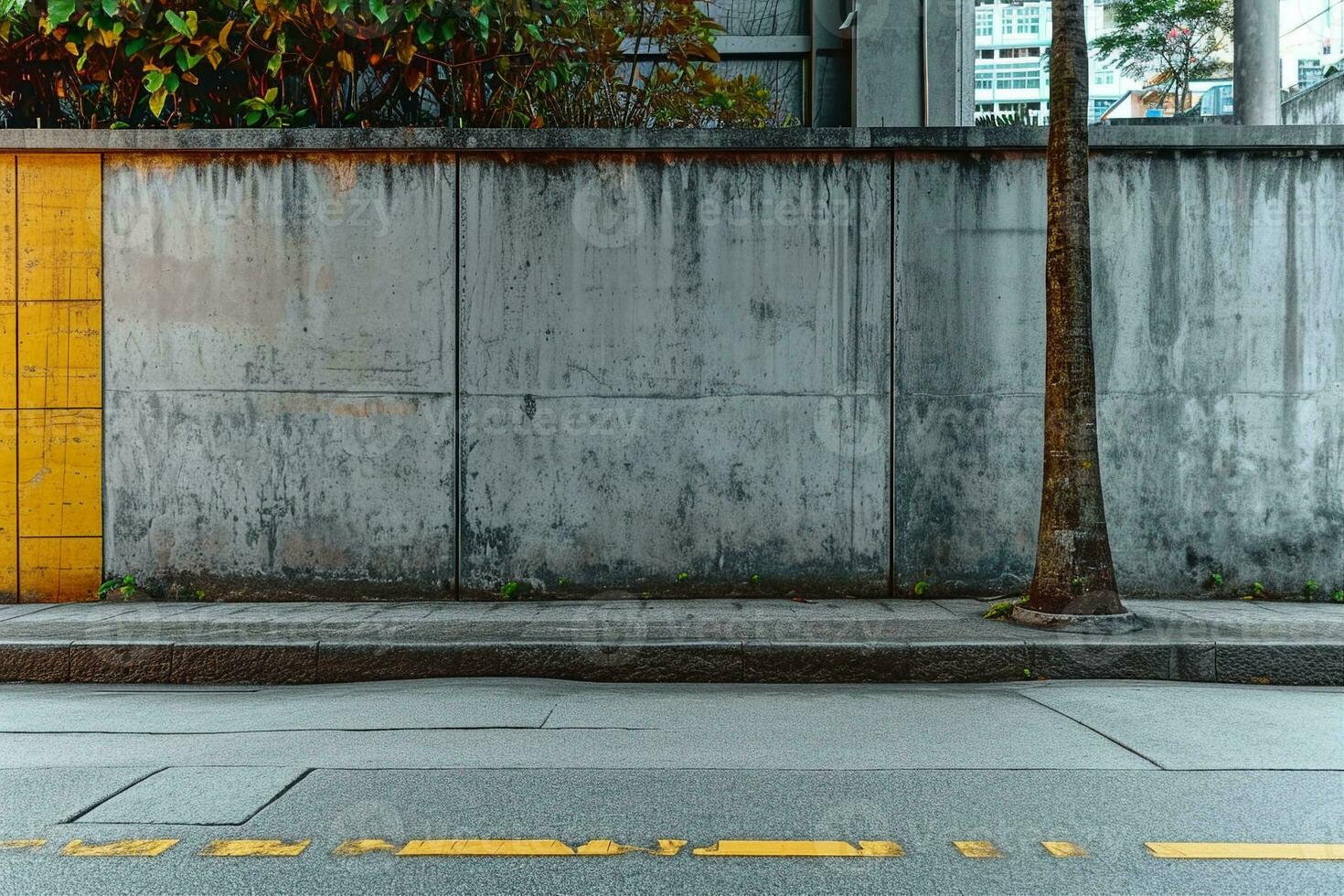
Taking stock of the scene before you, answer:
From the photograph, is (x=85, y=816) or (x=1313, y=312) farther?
(x=1313, y=312)

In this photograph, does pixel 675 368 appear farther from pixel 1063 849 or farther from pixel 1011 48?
pixel 1011 48

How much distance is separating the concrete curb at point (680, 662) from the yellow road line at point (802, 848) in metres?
2.86

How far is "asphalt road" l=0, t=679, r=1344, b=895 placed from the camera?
3285 millimetres

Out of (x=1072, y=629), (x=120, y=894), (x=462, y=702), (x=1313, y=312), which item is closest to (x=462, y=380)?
(x=462, y=702)

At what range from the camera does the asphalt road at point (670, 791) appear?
3.29 m

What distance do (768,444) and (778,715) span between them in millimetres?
3546

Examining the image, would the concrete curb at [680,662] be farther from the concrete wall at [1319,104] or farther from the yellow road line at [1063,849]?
the concrete wall at [1319,104]

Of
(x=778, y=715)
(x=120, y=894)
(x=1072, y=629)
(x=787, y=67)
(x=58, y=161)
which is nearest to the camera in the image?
(x=120, y=894)

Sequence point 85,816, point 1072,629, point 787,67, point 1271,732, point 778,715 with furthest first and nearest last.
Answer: point 787,67 → point 1072,629 → point 778,715 → point 1271,732 → point 85,816

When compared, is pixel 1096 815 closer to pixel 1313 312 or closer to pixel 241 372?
pixel 1313 312

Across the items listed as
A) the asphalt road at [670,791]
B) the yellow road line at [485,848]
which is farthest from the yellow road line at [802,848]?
the yellow road line at [485,848]

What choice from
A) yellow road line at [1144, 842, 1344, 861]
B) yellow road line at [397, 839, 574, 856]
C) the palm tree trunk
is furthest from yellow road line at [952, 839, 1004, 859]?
the palm tree trunk

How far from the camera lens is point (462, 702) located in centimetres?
571

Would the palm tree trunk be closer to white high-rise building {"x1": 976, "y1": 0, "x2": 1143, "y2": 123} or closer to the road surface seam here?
the road surface seam
